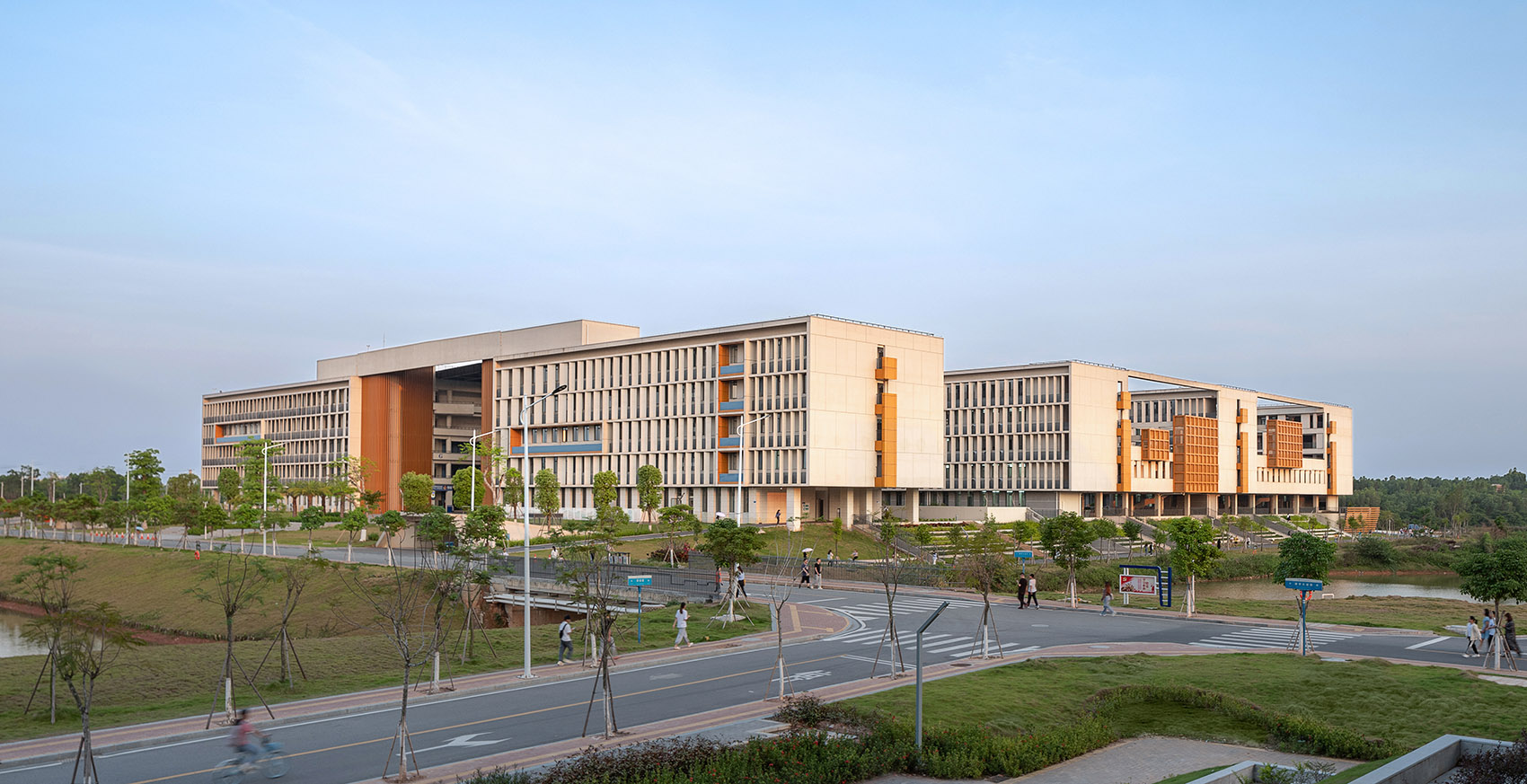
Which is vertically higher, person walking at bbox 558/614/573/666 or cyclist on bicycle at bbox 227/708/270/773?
cyclist on bicycle at bbox 227/708/270/773

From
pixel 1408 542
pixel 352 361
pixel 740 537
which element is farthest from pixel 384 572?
pixel 1408 542

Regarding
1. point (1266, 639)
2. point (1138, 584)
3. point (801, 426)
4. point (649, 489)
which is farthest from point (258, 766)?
point (649, 489)

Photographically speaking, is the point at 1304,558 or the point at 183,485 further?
the point at 183,485

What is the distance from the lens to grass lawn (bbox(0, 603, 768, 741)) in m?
24.6

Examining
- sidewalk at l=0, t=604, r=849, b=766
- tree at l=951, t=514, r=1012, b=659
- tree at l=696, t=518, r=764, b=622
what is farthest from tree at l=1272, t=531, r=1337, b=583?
tree at l=696, t=518, r=764, b=622

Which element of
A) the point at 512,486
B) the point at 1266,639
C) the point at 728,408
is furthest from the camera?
the point at 512,486

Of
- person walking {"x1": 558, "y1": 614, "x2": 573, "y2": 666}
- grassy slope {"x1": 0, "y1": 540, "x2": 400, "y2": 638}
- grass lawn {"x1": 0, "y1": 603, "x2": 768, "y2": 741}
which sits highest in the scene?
person walking {"x1": 558, "y1": 614, "x2": 573, "y2": 666}

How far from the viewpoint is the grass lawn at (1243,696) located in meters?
21.3

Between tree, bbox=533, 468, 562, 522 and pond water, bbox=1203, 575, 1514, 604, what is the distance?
5105 cm

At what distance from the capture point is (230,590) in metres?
37.7

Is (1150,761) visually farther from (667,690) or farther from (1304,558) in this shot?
(1304,558)

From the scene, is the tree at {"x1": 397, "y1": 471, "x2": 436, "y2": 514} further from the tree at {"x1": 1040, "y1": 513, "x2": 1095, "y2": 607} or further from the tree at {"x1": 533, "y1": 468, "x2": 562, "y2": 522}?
the tree at {"x1": 1040, "y1": 513, "x2": 1095, "y2": 607}

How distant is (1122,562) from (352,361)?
9565 centimetres

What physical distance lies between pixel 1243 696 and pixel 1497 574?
40.4ft
